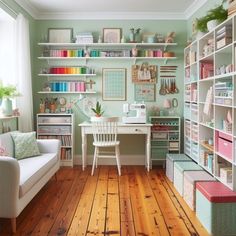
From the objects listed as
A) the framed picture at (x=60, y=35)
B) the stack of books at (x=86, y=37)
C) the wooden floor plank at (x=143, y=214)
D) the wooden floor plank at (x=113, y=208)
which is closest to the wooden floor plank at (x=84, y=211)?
the wooden floor plank at (x=113, y=208)

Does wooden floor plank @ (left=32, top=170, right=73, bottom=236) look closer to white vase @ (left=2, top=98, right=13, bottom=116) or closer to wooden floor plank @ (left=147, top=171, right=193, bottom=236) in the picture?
wooden floor plank @ (left=147, top=171, right=193, bottom=236)

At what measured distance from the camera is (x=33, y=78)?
5.19 metres

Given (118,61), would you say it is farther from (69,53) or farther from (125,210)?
(125,210)

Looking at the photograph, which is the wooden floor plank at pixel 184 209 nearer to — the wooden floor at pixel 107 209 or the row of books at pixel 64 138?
the wooden floor at pixel 107 209

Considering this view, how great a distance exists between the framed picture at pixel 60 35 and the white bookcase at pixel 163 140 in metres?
2.05

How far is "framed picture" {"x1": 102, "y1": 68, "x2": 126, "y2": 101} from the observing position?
5186mm

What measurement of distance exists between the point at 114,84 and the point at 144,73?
1.86 ft

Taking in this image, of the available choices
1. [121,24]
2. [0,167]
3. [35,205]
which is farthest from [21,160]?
[121,24]

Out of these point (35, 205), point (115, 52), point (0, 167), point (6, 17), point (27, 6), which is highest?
point (27, 6)

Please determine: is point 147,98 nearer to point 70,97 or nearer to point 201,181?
point 70,97

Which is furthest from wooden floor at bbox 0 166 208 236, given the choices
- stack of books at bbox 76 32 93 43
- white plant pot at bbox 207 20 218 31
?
stack of books at bbox 76 32 93 43

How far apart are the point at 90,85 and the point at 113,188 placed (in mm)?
2059

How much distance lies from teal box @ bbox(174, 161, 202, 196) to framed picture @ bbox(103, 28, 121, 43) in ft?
8.10

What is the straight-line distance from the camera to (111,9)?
4.91 meters
